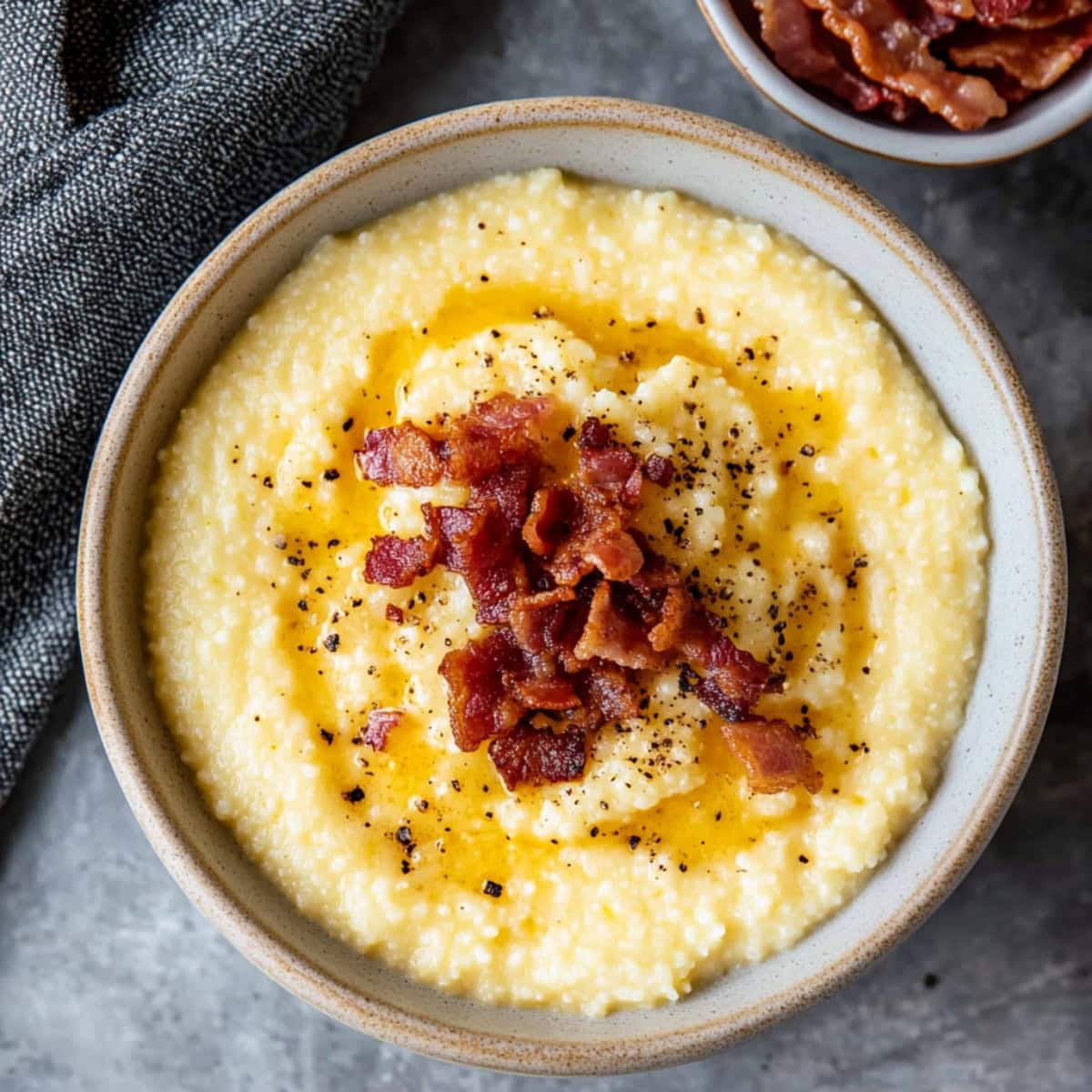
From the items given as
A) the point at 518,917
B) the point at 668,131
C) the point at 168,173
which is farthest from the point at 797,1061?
the point at 168,173

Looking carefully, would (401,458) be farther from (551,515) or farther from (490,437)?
(551,515)

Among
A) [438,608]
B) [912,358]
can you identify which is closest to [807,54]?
[912,358]

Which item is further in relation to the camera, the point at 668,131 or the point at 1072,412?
the point at 1072,412

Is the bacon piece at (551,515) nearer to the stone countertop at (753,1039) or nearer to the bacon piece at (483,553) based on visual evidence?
the bacon piece at (483,553)

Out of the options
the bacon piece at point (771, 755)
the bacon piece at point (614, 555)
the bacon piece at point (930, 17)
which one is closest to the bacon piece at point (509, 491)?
the bacon piece at point (614, 555)

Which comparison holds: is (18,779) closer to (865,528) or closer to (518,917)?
(518,917)

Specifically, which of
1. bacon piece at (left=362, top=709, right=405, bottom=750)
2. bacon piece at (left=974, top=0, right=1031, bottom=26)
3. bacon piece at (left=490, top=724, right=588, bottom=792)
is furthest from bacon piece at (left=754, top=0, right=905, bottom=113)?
bacon piece at (left=362, top=709, right=405, bottom=750)
